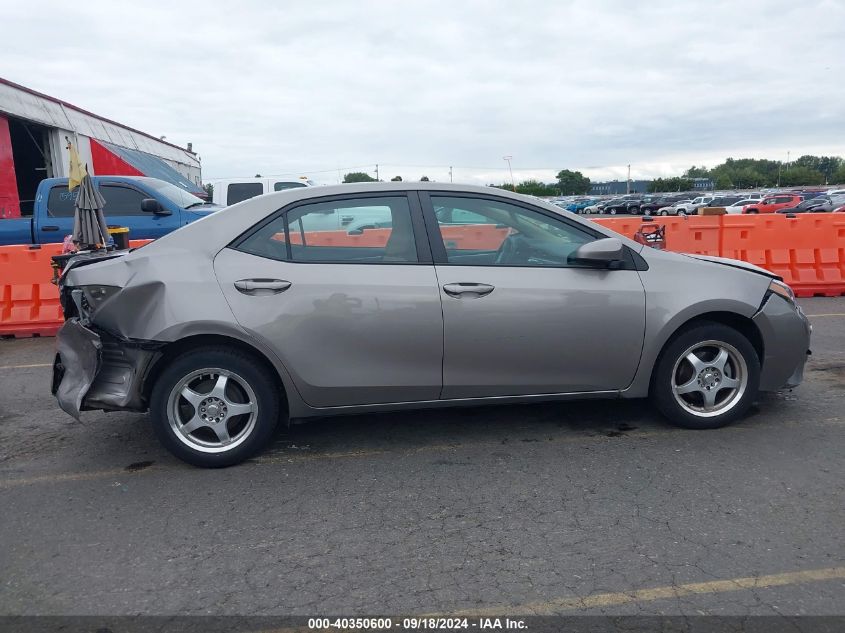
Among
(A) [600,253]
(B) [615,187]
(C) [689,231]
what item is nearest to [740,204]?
(C) [689,231]

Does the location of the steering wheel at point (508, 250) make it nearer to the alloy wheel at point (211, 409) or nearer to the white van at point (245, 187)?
the alloy wheel at point (211, 409)

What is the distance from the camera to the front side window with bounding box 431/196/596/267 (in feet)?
13.9

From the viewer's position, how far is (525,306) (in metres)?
4.12

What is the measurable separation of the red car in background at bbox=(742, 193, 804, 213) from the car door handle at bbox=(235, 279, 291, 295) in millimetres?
43619

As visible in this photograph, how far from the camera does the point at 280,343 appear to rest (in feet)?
13.0

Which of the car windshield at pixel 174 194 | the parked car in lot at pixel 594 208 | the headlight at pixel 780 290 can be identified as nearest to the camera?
the headlight at pixel 780 290

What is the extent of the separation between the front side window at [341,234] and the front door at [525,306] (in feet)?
0.68

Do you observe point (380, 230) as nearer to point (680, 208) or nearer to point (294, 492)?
point (294, 492)

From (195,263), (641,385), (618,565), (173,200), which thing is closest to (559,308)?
(641,385)

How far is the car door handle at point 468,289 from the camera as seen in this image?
13.4 feet

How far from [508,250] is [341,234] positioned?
3.49 feet

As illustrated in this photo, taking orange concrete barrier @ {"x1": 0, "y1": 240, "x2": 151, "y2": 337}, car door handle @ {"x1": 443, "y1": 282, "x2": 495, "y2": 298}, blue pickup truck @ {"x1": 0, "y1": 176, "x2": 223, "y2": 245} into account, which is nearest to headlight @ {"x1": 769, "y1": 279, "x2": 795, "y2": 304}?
car door handle @ {"x1": 443, "y1": 282, "x2": 495, "y2": 298}

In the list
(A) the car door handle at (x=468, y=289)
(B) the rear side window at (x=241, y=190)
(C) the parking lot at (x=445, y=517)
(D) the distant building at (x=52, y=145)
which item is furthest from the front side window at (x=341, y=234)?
(D) the distant building at (x=52, y=145)

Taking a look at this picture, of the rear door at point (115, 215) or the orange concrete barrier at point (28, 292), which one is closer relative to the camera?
the orange concrete barrier at point (28, 292)
